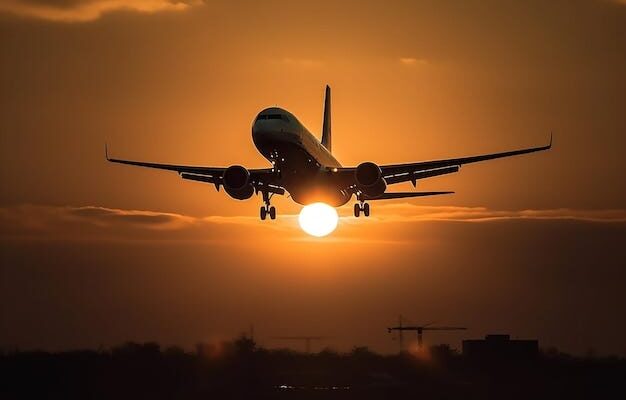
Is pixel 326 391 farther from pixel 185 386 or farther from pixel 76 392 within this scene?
pixel 76 392

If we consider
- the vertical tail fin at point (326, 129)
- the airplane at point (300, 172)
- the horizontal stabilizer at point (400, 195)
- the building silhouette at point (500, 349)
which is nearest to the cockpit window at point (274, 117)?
the airplane at point (300, 172)

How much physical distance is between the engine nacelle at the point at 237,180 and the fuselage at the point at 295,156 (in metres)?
1.95

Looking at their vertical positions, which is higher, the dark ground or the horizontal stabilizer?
the horizontal stabilizer

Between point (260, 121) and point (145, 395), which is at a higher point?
point (260, 121)

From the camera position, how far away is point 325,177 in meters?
104

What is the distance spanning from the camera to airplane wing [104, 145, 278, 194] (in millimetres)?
104556

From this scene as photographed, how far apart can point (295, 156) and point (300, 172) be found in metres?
1.53

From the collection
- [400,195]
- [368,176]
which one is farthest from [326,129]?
[368,176]

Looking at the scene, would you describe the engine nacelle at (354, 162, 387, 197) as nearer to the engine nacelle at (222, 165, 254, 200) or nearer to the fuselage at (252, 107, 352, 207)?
the fuselage at (252, 107, 352, 207)

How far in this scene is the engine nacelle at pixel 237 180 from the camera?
10294 centimetres

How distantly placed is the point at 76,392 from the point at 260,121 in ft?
62.5

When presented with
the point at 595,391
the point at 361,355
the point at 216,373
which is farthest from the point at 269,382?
the point at 595,391

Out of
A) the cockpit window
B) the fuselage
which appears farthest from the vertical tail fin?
the cockpit window

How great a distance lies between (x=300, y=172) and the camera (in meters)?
102
